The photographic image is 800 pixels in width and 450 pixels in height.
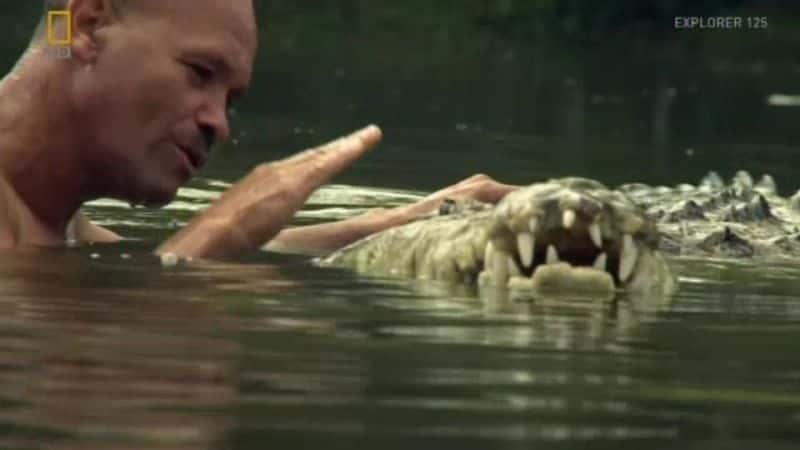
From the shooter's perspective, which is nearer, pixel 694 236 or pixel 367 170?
pixel 694 236

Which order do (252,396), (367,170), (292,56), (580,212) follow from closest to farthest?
1. (252,396)
2. (580,212)
3. (367,170)
4. (292,56)

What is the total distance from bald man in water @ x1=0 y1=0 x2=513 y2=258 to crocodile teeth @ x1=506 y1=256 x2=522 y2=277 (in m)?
1.16

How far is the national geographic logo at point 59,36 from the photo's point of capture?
7.79m

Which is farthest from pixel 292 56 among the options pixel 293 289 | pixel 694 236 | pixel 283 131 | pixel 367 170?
pixel 293 289

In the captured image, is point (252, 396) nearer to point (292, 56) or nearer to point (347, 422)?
point (347, 422)

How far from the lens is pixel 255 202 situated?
7645 millimetres

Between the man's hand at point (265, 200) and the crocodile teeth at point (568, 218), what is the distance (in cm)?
139

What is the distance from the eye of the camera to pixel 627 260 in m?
6.73

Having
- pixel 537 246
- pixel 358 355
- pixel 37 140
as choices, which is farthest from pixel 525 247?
pixel 37 140

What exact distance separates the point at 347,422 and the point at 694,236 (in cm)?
501

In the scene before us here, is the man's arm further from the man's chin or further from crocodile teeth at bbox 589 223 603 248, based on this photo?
crocodile teeth at bbox 589 223 603 248

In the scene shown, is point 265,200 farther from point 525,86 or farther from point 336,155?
point 525,86

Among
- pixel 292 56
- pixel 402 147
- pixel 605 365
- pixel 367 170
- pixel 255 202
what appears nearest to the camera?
pixel 605 365

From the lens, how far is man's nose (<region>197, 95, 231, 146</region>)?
7.73 metres
